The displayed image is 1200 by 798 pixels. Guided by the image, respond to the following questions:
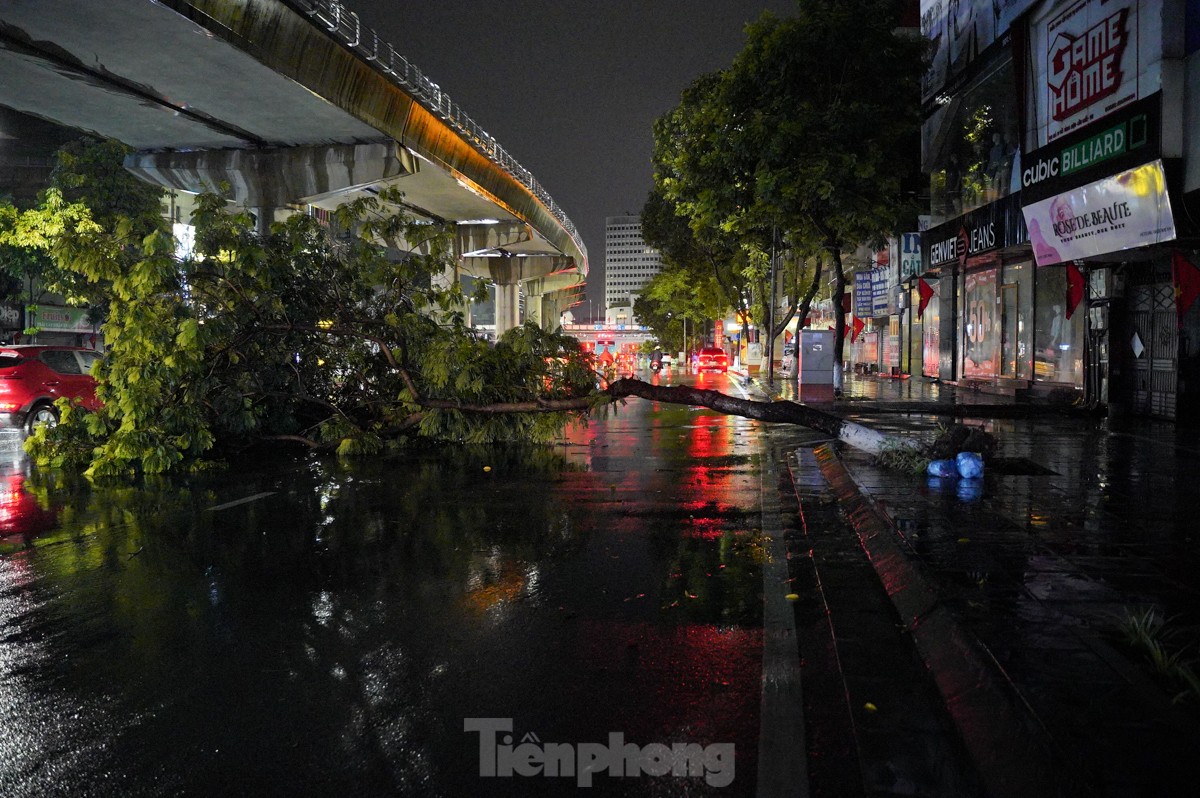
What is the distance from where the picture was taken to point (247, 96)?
2508 cm

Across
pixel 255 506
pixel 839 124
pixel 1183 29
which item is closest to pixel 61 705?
pixel 255 506

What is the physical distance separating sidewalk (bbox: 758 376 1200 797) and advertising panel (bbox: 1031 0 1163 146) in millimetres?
6720

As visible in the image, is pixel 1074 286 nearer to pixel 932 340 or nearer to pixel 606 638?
pixel 606 638

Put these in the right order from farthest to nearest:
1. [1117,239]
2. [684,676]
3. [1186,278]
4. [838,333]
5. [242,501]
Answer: [838,333] < [1117,239] < [1186,278] < [242,501] < [684,676]

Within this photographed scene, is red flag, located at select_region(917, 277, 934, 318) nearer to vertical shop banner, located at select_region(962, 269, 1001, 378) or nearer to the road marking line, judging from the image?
vertical shop banner, located at select_region(962, 269, 1001, 378)

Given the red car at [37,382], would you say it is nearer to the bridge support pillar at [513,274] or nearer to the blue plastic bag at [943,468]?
the blue plastic bag at [943,468]

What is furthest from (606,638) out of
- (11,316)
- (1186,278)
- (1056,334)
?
(11,316)

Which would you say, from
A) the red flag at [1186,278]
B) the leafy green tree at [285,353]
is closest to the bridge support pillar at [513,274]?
the leafy green tree at [285,353]

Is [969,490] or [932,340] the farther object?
[932,340]

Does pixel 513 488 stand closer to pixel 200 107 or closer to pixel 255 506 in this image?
pixel 255 506

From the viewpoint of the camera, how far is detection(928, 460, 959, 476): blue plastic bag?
9867 mm

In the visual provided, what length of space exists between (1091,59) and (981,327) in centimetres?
1171

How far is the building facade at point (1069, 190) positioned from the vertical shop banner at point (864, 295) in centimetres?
1200

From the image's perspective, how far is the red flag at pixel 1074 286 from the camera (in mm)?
17172
